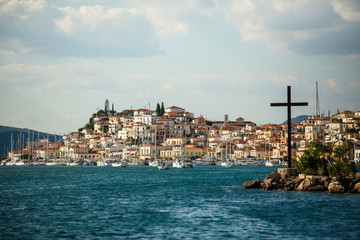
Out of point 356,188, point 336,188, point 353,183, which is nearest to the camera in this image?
point 356,188

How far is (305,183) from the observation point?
1435 inches

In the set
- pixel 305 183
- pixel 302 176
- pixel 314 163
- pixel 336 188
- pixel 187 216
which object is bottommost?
pixel 187 216

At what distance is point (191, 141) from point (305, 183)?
460 ft

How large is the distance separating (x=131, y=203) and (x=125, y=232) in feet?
37.2

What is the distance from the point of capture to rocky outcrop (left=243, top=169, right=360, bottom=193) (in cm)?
3438

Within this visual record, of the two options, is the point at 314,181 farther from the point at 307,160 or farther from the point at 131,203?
the point at 131,203

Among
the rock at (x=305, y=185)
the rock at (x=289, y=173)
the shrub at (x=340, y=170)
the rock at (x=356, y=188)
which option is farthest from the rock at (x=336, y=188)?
the rock at (x=289, y=173)

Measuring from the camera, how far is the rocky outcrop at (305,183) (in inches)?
1353

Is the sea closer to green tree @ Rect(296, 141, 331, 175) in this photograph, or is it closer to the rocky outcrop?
the rocky outcrop

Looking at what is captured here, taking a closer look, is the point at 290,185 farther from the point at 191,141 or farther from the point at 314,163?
the point at 191,141

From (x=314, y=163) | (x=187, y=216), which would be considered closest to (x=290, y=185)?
(x=314, y=163)

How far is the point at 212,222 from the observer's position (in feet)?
78.6

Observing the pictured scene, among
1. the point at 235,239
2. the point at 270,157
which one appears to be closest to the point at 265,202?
the point at 235,239

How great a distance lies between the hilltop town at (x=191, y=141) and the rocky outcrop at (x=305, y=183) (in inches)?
3933
